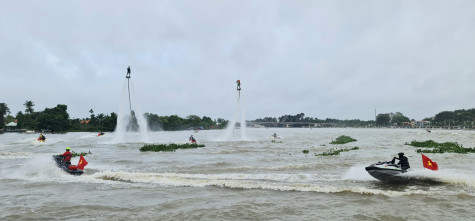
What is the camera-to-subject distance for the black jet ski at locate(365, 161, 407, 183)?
18.1 meters

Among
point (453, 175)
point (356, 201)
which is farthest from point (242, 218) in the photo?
point (453, 175)

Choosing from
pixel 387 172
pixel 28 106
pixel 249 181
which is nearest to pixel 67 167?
pixel 249 181

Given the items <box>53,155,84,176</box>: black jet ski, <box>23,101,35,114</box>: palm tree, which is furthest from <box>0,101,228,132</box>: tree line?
<box>53,155,84,176</box>: black jet ski

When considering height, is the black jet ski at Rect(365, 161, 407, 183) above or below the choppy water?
above

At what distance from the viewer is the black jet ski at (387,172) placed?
18.1 meters

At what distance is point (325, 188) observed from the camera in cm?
1658

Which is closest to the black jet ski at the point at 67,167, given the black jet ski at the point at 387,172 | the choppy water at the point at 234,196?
the choppy water at the point at 234,196

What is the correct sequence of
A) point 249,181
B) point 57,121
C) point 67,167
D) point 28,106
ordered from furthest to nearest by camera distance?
1. point 28,106
2. point 57,121
3. point 67,167
4. point 249,181

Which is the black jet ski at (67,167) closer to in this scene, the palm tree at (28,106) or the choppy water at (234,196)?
the choppy water at (234,196)

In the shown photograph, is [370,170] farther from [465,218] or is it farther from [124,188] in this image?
[124,188]

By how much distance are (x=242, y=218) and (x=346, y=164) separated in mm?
17376

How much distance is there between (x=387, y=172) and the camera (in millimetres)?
18078

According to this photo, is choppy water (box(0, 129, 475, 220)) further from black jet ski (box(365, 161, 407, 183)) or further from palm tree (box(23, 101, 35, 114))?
palm tree (box(23, 101, 35, 114))

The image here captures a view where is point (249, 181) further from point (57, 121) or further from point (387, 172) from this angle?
point (57, 121)
